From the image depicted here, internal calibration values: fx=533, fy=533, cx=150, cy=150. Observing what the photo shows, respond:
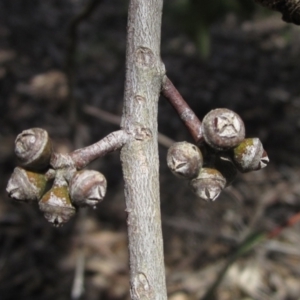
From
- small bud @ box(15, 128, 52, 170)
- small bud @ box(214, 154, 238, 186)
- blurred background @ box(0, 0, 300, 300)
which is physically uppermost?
blurred background @ box(0, 0, 300, 300)

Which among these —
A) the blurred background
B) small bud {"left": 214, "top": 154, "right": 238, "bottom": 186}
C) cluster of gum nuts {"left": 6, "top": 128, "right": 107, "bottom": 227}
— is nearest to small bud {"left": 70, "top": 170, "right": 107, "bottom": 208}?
cluster of gum nuts {"left": 6, "top": 128, "right": 107, "bottom": 227}

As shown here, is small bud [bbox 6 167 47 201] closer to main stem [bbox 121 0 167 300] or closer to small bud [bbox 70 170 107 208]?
small bud [bbox 70 170 107 208]

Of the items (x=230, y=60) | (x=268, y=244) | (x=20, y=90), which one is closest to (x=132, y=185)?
(x=268, y=244)

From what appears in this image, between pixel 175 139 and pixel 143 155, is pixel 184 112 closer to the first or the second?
pixel 143 155

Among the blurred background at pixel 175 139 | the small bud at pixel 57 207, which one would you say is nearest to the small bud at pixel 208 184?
the small bud at pixel 57 207

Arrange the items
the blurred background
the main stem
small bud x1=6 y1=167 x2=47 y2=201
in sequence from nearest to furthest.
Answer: the main stem → small bud x1=6 y1=167 x2=47 y2=201 → the blurred background

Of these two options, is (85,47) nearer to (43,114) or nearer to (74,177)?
(43,114)

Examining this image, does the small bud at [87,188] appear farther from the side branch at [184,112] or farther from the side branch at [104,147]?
the side branch at [184,112]

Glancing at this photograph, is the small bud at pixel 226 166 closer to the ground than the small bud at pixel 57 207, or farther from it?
farther from it
